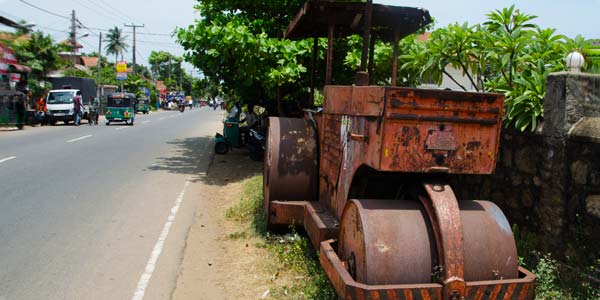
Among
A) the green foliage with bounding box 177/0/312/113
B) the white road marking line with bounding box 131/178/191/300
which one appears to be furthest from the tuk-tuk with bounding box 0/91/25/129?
the white road marking line with bounding box 131/178/191/300

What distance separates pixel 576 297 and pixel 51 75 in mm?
39378

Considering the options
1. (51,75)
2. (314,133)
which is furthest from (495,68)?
(51,75)

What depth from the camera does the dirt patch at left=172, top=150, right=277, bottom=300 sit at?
5055mm

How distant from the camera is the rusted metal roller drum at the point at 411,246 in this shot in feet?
11.1

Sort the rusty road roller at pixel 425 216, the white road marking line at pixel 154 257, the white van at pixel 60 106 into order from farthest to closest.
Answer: the white van at pixel 60 106 → the white road marking line at pixel 154 257 → the rusty road roller at pixel 425 216

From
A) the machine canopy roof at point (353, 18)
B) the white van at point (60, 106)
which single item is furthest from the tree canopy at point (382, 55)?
the white van at point (60, 106)

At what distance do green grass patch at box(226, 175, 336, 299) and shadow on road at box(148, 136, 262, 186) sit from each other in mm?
3327

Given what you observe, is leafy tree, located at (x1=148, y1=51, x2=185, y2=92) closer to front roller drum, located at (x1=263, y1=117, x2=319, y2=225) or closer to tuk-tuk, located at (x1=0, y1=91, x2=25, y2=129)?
tuk-tuk, located at (x1=0, y1=91, x2=25, y2=129)

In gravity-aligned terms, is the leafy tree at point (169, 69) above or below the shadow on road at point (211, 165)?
above

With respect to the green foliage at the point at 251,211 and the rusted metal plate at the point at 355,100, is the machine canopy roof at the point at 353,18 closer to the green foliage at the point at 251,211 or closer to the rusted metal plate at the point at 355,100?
the rusted metal plate at the point at 355,100

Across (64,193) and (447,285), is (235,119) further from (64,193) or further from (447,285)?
(447,285)

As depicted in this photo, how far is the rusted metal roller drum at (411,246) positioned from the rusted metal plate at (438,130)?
322 millimetres

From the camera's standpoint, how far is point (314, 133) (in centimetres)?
616

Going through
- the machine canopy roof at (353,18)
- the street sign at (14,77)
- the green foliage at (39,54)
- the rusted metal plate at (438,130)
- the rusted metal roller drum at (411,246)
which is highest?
the green foliage at (39,54)
